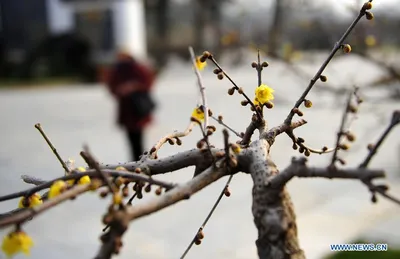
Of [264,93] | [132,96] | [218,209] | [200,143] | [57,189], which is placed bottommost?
[57,189]

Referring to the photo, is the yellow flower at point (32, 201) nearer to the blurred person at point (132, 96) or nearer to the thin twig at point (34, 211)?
the thin twig at point (34, 211)

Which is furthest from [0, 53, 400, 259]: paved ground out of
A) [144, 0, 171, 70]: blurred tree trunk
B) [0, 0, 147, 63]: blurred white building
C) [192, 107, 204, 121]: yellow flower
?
[144, 0, 171, 70]: blurred tree trunk

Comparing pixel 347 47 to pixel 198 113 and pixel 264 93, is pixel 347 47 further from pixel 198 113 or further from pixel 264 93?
pixel 198 113

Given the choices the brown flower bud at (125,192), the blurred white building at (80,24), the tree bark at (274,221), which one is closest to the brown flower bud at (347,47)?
the tree bark at (274,221)

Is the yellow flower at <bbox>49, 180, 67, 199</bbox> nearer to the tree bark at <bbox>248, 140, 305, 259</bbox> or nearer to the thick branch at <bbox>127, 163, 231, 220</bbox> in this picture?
the thick branch at <bbox>127, 163, 231, 220</bbox>

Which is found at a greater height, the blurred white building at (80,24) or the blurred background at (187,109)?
the blurred white building at (80,24)

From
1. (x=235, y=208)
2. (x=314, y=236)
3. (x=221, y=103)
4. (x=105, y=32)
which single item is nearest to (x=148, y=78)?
(x=235, y=208)

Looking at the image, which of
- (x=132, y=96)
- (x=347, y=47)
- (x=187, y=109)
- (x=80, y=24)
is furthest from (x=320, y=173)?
(x=80, y=24)
